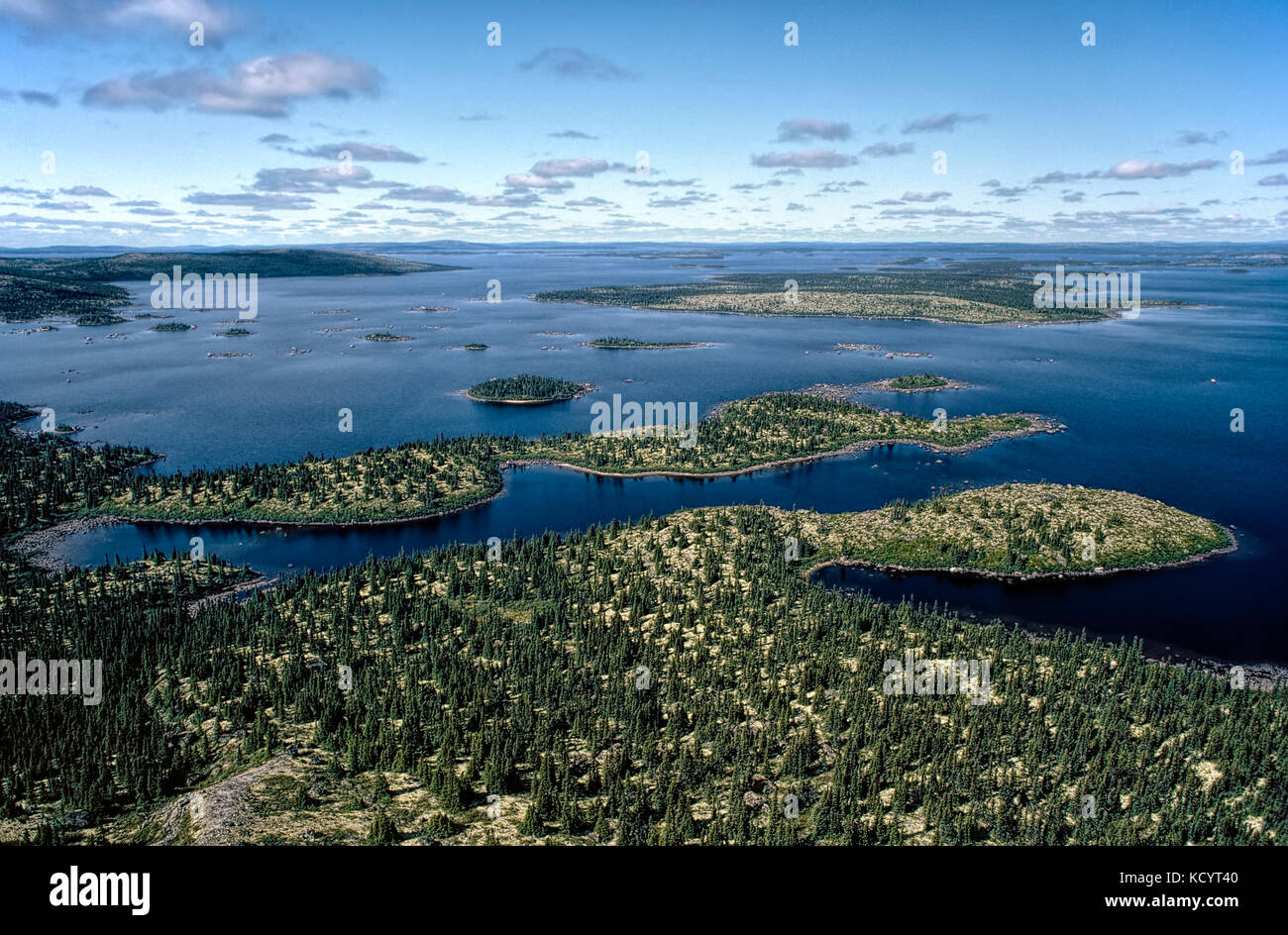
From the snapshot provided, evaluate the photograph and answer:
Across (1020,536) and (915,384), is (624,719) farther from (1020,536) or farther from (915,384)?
(915,384)

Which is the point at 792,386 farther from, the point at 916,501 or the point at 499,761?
the point at 499,761

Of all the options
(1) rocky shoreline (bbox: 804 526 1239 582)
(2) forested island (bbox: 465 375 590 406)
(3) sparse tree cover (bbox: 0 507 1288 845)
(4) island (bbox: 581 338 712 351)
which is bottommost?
(3) sparse tree cover (bbox: 0 507 1288 845)

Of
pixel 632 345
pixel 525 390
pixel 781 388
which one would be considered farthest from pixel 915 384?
pixel 632 345

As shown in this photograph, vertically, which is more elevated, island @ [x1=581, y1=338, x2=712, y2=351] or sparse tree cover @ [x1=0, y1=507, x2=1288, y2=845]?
island @ [x1=581, y1=338, x2=712, y2=351]

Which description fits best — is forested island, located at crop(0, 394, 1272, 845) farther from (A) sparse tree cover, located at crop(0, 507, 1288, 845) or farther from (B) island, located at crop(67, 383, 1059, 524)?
(B) island, located at crop(67, 383, 1059, 524)

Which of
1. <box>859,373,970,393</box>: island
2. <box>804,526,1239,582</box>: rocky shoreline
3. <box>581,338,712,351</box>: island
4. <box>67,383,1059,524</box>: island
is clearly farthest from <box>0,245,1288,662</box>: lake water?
<box>581,338,712,351</box>: island
